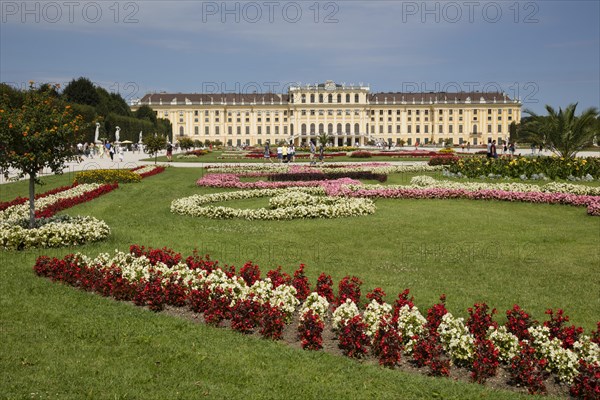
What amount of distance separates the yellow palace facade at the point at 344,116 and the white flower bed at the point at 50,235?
84.7 meters

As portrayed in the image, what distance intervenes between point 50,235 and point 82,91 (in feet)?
175

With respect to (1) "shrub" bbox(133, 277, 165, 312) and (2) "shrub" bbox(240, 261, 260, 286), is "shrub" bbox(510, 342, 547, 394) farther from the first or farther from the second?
(1) "shrub" bbox(133, 277, 165, 312)

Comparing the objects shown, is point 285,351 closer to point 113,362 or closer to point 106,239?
point 113,362

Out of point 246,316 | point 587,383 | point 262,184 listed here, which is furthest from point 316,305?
point 262,184

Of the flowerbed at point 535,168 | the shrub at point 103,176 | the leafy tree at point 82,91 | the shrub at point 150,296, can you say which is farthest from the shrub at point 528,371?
the leafy tree at point 82,91

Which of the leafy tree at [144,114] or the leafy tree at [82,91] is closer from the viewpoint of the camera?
the leafy tree at [82,91]

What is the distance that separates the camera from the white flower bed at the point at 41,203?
1046cm

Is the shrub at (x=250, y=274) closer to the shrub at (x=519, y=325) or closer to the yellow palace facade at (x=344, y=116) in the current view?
the shrub at (x=519, y=325)

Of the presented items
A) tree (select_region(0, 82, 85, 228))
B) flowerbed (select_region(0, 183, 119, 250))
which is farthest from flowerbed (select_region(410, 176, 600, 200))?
tree (select_region(0, 82, 85, 228))

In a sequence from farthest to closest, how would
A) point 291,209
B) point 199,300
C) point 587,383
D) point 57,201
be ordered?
point 57,201, point 291,209, point 199,300, point 587,383

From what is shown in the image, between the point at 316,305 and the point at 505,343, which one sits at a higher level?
the point at 316,305

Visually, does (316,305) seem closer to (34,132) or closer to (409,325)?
(409,325)

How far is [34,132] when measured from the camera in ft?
27.5

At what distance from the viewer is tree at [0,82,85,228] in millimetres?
8289
